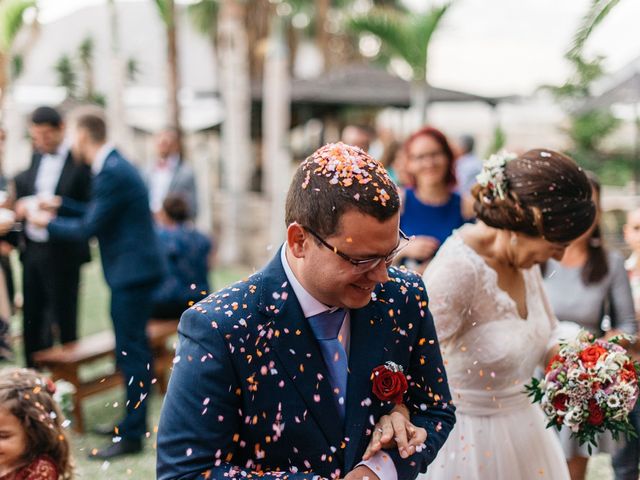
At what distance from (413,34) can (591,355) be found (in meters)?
8.88

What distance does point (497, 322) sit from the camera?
301cm

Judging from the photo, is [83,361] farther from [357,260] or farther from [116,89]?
[116,89]

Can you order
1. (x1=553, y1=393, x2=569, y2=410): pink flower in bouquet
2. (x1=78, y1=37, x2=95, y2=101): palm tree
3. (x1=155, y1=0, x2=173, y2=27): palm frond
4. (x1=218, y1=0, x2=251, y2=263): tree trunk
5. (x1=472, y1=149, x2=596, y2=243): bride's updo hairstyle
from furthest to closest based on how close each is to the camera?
(x1=78, y1=37, x2=95, y2=101): palm tree < (x1=218, y1=0, x2=251, y2=263): tree trunk < (x1=155, y1=0, x2=173, y2=27): palm frond < (x1=553, y1=393, x2=569, y2=410): pink flower in bouquet < (x1=472, y1=149, x2=596, y2=243): bride's updo hairstyle

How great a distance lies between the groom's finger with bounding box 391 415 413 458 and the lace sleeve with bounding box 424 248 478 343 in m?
0.80

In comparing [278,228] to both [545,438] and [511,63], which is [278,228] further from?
[511,63]

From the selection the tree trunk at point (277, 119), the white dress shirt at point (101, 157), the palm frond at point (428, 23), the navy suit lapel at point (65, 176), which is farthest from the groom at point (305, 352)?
the tree trunk at point (277, 119)

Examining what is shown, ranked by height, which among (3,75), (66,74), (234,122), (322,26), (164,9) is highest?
(322,26)

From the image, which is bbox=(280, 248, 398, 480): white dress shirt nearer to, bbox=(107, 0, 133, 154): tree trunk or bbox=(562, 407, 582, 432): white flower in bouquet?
bbox=(562, 407, 582, 432): white flower in bouquet

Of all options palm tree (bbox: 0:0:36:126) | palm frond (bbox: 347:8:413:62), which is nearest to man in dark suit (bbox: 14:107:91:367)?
palm tree (bbox: 0:0:36:126)

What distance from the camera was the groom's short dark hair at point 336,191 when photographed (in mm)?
1887

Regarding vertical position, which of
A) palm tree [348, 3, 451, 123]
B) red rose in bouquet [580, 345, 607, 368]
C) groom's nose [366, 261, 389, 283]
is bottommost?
red rose in bouquet [580, 345, 607, 368]

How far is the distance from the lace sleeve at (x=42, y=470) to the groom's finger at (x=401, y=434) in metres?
1.80

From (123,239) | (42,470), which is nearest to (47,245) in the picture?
(123,239)

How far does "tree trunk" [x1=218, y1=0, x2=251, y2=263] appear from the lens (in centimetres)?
1434
